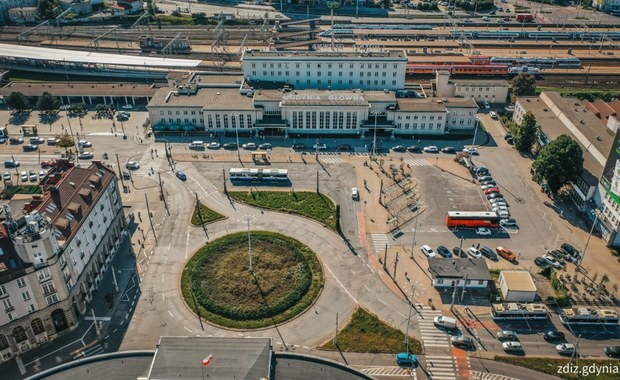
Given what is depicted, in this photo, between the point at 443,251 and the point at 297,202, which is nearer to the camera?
the point at 443,251

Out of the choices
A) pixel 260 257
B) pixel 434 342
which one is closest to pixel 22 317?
pixel 260 257

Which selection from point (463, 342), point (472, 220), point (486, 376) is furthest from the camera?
point (472, 220)

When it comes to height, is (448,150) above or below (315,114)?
below

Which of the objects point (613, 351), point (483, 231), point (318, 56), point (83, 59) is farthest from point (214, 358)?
point (83, 59)

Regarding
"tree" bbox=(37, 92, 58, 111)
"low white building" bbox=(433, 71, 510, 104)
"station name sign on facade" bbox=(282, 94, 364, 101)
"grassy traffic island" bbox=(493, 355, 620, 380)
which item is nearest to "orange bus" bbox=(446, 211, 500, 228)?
"grassy traffic island" bbox=(493, 355, 620, 380)

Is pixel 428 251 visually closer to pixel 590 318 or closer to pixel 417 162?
pixel 590 318

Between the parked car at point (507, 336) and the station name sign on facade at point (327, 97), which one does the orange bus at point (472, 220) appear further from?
the station name sign on facade at point (327, 97)
